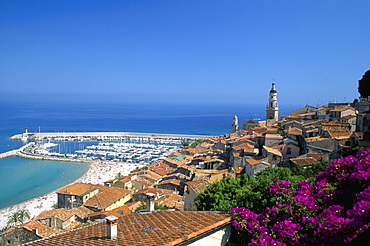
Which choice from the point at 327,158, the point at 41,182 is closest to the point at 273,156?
the point at 327,158

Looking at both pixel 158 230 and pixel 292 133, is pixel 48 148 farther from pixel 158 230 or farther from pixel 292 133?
pixel 158 230

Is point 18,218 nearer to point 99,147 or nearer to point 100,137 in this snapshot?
point 99,147

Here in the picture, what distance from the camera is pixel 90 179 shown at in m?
37.2

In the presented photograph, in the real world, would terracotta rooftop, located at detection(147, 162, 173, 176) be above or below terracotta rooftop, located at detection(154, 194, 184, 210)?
below

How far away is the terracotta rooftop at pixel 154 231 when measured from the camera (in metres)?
4.04

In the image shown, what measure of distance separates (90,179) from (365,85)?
3434 cm

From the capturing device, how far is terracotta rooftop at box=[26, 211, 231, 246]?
4.04m

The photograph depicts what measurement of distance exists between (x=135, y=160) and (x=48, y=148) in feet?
88.2

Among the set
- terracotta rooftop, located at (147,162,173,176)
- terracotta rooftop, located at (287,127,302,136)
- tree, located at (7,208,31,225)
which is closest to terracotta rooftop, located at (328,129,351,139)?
terracotta rooftop, located at (287,127,302,136)

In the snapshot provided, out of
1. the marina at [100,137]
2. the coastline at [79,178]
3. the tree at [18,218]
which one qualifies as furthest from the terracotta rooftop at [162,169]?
the marina at [100,137]

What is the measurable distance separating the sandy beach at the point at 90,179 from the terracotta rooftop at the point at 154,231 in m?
22.1

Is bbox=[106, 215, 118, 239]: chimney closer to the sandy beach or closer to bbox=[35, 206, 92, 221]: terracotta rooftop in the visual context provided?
bbox=[35, 206, 92, 221]: terracotta rooftop

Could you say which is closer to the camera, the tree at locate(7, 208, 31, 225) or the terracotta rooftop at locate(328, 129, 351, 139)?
the terracotta rooftop at locate(328, 129, 351, 139)

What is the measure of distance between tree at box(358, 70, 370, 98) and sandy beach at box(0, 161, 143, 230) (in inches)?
1240
